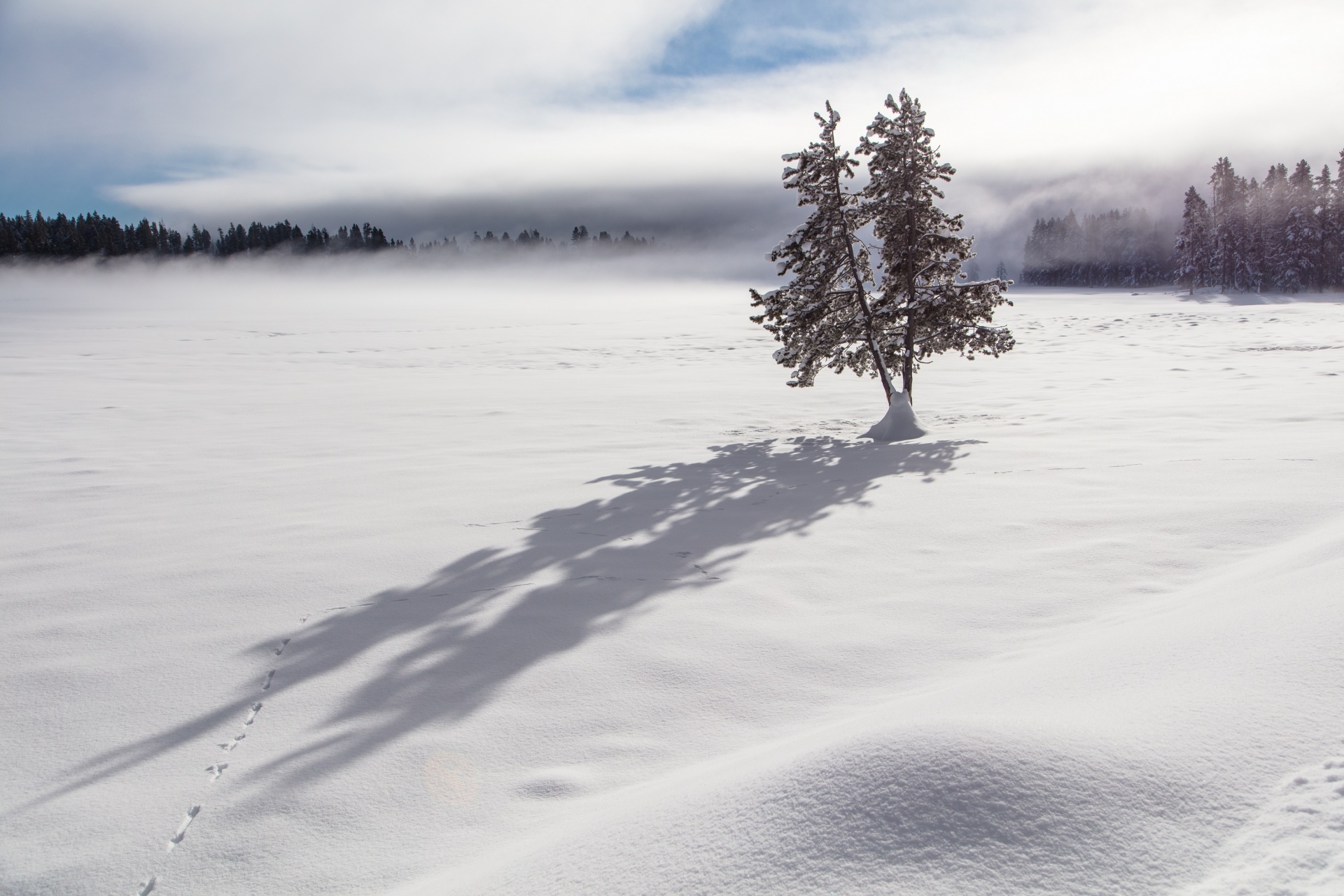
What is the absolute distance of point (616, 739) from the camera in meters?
3.23

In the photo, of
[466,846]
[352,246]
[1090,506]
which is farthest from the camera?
[352,246]

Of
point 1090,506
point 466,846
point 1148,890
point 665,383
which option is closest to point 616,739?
point 466,846

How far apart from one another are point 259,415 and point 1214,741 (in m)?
15.3

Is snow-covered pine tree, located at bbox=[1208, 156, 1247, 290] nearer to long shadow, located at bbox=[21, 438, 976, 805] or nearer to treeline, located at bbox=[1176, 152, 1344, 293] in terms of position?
treeline, located at bbox=[1176, 152, 1344, 293]

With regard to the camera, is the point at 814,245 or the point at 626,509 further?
the point at 814,245

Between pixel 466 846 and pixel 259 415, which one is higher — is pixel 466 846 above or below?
below

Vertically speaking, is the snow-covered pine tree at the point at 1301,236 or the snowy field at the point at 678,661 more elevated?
the snow-covered pine tree at the point at 1301,236

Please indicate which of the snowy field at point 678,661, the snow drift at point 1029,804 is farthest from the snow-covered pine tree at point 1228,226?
the snow drift at point 1029,804

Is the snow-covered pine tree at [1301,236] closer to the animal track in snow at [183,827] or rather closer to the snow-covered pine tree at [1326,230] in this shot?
the snow-covered pine tree at [1326,230]

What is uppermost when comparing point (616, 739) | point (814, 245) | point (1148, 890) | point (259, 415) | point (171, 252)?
point (171, 252)

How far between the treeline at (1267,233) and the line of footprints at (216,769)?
252ft

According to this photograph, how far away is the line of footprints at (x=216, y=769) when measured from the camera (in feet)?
8.02

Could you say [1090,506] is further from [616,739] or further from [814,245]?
[814,245]

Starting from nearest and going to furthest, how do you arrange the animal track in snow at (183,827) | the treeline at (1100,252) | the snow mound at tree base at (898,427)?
the animal track in snow at (183,827)
the snow mound at tree base at (898,427)
the treeline at (1100,252)
